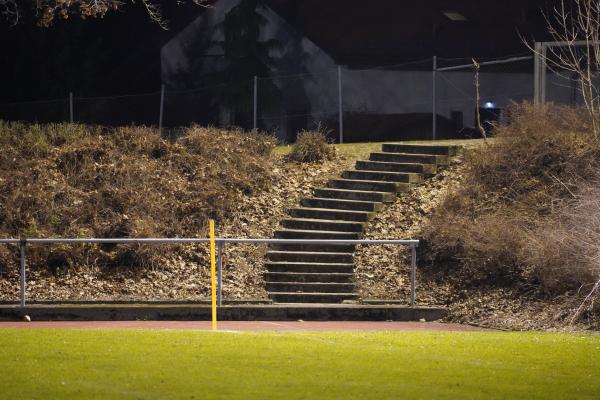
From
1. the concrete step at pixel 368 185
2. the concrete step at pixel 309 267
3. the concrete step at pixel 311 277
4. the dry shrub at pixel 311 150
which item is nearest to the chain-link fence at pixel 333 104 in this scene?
the dry shrub at pixel 311 150

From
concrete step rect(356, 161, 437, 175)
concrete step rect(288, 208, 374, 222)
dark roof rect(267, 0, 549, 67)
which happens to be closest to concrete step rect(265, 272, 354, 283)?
concrete step rect(288, 208, 374, 222)

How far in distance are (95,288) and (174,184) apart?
14.8 feet

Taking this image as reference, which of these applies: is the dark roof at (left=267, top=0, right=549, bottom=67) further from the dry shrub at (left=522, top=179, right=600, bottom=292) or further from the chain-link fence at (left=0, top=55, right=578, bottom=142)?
the dry shrub at (left=522, top=179, right=600, bottom=292)

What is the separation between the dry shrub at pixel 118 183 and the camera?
23.9 m

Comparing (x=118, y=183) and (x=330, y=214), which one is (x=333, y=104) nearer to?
(x=118, y=183)

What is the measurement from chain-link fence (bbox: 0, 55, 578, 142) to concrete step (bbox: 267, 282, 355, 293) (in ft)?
41.1

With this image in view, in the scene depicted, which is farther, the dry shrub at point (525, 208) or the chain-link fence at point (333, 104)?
the chain-link fence at point (333, 104)

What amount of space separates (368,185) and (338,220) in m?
1.66

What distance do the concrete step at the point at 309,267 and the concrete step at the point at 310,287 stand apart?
414mm

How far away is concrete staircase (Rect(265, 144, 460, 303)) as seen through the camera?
2222 centimetres

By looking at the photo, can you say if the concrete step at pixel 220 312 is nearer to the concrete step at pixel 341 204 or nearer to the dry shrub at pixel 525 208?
the dry shrub at pixel 525 208

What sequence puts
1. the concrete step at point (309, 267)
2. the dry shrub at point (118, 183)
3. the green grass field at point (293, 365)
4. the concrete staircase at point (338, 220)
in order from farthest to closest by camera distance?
the dry shrub at point (118, 183) → the concrete step at point (309, 267) → the concrete staircase at point (338, 220) → the green grass field at point (293, 365)

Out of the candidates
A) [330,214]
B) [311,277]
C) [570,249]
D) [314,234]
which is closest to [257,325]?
[311,277]

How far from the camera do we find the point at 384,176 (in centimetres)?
2633
